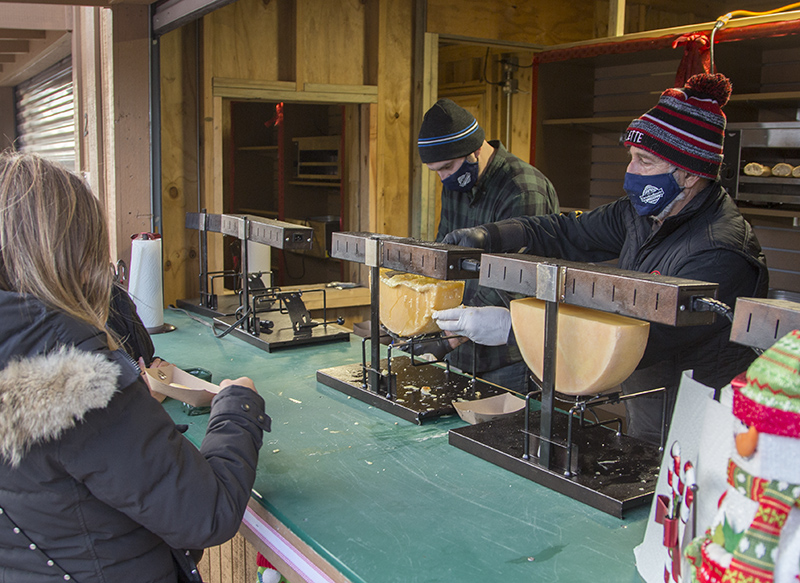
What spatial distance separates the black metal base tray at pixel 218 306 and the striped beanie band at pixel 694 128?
200 centimetres

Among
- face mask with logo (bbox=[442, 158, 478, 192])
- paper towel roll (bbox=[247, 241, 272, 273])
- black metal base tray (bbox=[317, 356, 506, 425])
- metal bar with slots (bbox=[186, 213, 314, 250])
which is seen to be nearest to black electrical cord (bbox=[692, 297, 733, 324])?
black metal base tray (bbox=[317, 356, 506, 425])

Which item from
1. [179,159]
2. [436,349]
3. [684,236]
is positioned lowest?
[436,349]

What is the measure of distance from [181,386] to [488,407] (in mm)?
857

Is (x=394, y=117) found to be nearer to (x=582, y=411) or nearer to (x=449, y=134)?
(x=449, y=134)

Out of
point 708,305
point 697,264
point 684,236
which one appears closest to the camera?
point 708,305

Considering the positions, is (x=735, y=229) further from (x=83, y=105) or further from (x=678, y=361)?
(x=83, y=105)

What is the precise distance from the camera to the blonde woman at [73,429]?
1085 mm

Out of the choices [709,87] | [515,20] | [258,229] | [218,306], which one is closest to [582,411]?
[709,87]

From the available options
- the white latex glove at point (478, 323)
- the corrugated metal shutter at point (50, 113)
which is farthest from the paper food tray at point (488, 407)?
the corrugated metal shutter at point (50, 113)

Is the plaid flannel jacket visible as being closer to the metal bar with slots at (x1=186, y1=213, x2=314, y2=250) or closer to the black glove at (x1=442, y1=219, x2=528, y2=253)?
the black glove at (x1=442, y1=219, x2=528, y2=253)

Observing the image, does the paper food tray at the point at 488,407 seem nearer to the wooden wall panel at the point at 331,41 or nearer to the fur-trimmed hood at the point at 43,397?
the fur-trimmed hood at the point at 43,397

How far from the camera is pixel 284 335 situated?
2852 millimetres

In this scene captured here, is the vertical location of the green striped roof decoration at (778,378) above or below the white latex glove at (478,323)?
above

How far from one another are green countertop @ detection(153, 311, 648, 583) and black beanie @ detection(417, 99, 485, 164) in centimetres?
117
